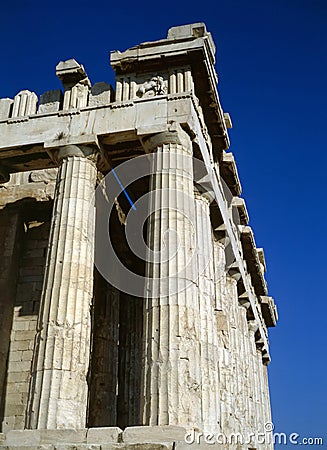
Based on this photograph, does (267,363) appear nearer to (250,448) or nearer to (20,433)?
(250,448)

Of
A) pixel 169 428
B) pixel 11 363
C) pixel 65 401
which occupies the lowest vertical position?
pixel 169 428

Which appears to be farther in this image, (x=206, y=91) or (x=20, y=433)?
(x=206, y=91)

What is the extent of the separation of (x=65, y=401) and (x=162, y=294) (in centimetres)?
320

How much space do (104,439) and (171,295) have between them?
11.5 ft

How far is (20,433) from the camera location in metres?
11.4

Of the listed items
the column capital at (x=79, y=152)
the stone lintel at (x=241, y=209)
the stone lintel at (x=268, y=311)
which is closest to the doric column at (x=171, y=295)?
the column capital at (x=79, y=152)

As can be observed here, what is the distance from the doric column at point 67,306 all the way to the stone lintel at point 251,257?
11828 millimetres

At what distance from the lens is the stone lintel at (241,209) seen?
2479cm

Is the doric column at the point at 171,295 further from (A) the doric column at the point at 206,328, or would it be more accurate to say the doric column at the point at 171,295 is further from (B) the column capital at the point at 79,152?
(A) the doric column at the point at 206,328

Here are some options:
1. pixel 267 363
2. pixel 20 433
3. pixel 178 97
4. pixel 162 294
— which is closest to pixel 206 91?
pixel 178 97

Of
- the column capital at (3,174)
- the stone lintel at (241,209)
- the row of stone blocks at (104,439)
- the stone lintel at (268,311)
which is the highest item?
the stone lintel at (241,209)

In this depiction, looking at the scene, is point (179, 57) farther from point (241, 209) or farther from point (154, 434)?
point (241, 209)

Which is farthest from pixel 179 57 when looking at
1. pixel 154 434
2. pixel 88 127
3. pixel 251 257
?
pixel 251 257

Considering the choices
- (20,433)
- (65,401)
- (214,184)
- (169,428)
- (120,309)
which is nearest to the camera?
(169,428)
